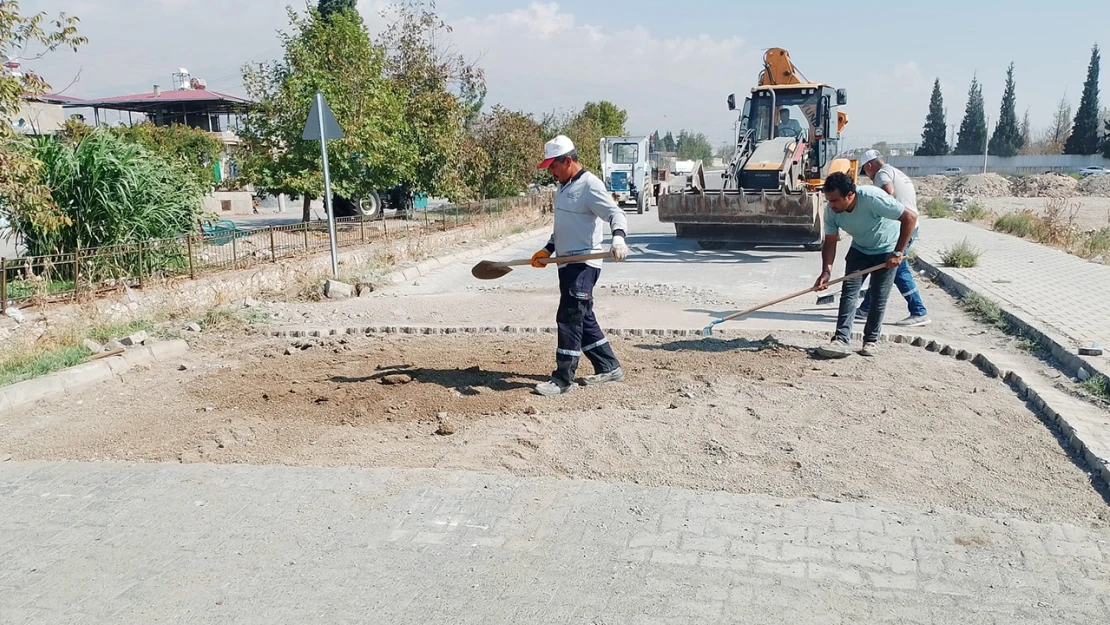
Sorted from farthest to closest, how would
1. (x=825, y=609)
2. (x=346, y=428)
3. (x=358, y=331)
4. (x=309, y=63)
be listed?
(x=309, y=63) < (x=358, y=331) < (x=346, y=428) < (x=825, y=609)

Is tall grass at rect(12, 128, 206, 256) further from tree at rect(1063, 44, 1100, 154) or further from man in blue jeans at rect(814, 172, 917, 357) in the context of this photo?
tree at rect(1063, 44, 1100, 154)

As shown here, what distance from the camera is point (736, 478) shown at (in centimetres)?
438

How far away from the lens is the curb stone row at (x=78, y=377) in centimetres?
596

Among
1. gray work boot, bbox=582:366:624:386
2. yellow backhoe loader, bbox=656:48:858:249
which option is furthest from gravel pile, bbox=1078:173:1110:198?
gray work boot, bbox=582:366:624:386

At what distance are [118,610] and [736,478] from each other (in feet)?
9.31

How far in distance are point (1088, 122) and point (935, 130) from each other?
13.4 meters

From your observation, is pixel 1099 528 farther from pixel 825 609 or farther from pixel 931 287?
pixel 931 287

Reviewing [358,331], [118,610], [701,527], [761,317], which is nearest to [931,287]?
[761,317]

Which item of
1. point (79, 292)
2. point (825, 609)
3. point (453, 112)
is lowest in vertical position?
point (825, 609)

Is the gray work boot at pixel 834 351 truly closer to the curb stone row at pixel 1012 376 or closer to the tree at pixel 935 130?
the curb stone row at pixel 1012 376

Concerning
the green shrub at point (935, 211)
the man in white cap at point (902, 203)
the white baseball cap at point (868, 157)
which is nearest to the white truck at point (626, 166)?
the green shrub at point (935, 211)

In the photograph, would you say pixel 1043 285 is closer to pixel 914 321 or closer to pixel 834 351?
pixel 914 321

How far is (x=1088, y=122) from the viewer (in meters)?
73.9

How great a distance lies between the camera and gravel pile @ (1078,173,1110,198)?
1981 inches
